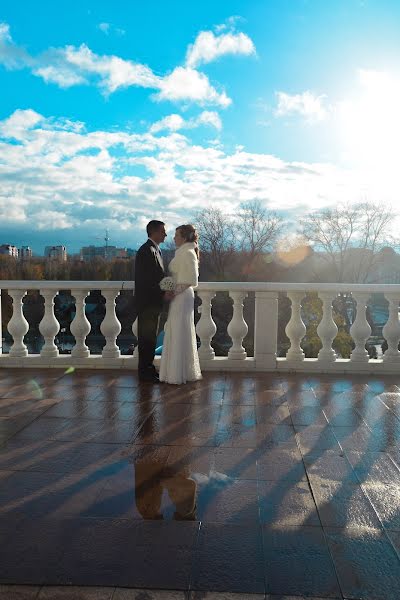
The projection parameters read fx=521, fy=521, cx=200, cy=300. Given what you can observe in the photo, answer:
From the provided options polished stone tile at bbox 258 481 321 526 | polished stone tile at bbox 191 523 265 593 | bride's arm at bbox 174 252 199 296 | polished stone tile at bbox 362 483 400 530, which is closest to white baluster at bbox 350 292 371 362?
bride's arm at bbox 174 252 199 296

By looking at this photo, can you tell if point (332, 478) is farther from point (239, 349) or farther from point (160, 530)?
point (239, 349)

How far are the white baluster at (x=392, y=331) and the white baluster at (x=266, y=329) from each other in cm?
146

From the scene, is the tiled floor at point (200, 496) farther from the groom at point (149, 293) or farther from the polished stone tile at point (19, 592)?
the groom at point (149, 293)

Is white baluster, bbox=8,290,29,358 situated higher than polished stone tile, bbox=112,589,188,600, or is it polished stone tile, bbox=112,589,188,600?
white baluster, bbox=8,290,29,358

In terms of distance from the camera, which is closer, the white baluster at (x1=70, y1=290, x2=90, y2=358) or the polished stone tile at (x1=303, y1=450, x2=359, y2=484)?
the polished stone tile at (x1=303, y1=450, x2=359, y2=484)

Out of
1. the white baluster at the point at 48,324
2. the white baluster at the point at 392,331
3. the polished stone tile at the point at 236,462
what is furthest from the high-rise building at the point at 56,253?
the polished stone tile at the point at 236,462

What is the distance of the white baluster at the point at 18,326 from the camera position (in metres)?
7.05

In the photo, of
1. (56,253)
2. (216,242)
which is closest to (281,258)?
(216,242)

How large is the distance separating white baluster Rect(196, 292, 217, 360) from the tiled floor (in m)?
1.46

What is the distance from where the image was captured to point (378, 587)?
2258 mm

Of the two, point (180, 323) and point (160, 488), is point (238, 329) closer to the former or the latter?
point (180, 323)

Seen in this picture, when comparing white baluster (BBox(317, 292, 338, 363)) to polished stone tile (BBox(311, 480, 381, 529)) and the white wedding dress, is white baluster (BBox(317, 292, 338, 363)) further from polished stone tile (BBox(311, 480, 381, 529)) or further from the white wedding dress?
polished stone tile (BBox(311, 480, 381, 529))

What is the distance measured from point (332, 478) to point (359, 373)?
3681 millimetres

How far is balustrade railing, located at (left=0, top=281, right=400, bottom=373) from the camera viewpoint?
6.84 m
